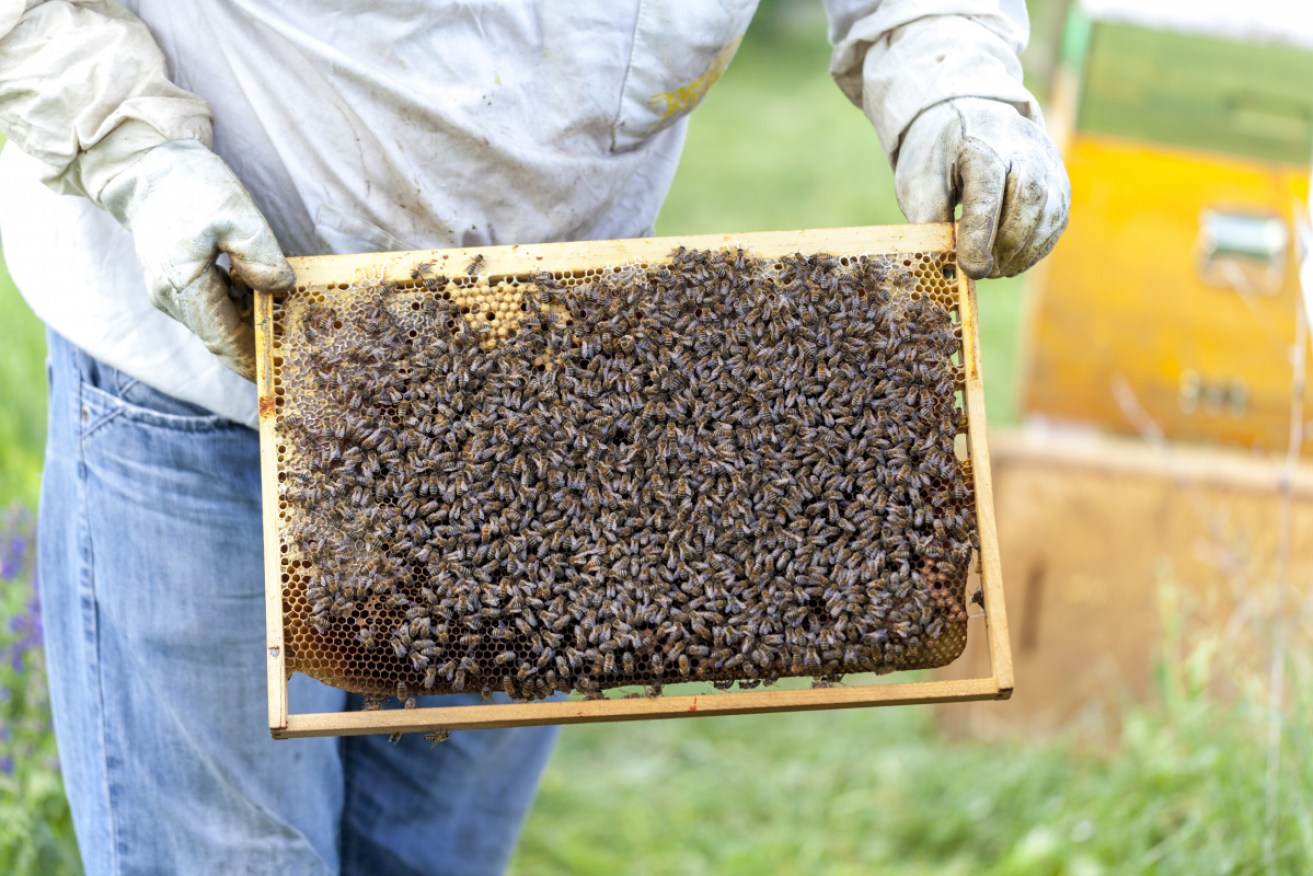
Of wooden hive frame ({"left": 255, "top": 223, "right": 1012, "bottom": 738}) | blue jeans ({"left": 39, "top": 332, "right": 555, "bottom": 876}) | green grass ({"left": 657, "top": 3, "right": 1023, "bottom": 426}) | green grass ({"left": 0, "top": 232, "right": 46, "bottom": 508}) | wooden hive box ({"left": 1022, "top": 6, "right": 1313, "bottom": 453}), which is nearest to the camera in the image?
wooden hive frame ({"left": 255, "top": 223, "right": 1012, "bottom": 738})

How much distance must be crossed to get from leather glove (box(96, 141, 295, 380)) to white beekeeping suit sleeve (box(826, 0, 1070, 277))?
1492 mm

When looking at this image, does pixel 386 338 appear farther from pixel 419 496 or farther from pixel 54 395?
pixel 54 395

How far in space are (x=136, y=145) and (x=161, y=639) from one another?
3.69ft

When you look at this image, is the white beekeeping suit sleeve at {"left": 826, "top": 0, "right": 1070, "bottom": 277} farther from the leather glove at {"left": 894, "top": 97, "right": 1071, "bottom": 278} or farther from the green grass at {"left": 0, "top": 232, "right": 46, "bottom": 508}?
the green grass at {"left": 0, "top": 232, "right": 46, "bottom": 508}

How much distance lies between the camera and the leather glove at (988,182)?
2.77 m

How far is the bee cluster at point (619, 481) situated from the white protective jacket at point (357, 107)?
0.27 meters

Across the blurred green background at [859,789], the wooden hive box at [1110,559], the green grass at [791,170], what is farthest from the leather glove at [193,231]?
the green grass at [791,170]

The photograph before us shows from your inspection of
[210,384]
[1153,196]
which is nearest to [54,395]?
[210,384]

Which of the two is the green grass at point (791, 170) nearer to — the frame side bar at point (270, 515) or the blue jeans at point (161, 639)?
the blue jeans at point (161, 639)

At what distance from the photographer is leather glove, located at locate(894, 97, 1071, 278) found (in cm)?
277

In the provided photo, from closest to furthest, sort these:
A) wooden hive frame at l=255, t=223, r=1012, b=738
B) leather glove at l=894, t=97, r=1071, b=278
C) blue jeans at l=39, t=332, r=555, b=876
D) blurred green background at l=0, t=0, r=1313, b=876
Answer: wooden hive frame at l=255, t=223, r=1012, b=738 → leather glove at l=894, t=97, r=1071, b=278 → blue jeans at l=39, t=332, r=555, b=876 → blurred green background at l=0, t=0, r=1313, b=876

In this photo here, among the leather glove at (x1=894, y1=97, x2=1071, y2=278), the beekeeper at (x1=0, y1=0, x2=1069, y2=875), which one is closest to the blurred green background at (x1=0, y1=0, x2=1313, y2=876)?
the beekeeper at (x1=0, y1=0, x2=1069, y2=875)

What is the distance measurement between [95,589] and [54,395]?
1.68 feet

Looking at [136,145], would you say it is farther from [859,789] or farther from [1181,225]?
[1181,225]
